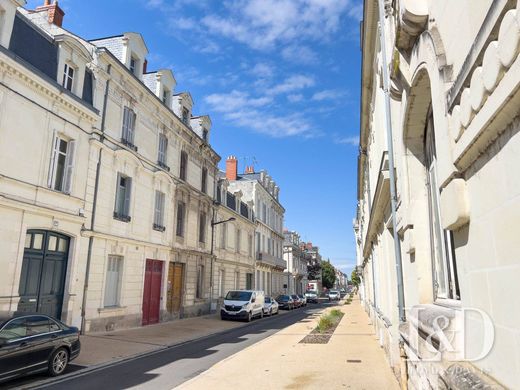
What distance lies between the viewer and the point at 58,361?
8.68 m

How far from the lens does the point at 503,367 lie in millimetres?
2164

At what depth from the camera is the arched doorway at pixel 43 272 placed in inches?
469

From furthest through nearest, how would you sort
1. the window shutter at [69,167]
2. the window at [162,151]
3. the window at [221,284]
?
the window at [221,284], the window at [162,151], the window shutter at [69,167]

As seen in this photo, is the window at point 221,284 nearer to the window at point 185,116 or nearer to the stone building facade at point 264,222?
the stone building facade at point 264,222

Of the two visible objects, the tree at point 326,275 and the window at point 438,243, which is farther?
the tree at point 326,275

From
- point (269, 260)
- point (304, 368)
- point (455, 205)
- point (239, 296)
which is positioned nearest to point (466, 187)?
point (455, 205)

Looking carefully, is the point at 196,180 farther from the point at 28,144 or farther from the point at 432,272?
the point at 432,272

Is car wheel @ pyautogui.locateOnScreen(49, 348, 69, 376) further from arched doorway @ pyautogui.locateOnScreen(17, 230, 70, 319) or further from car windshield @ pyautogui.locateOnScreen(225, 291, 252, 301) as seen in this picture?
car windshield @ pyautogui.locateOnScreen(225, 291, 252, 301)

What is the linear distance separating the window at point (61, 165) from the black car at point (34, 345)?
Result: 5.76m

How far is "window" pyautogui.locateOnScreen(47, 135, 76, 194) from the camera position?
43.0 ft

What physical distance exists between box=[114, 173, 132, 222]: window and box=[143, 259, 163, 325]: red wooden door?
288 cm

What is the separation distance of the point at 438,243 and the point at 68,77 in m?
14.0

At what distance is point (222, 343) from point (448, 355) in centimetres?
1230

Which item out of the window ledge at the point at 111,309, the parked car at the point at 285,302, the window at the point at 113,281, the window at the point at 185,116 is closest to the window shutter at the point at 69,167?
the window at the point at 113,281
